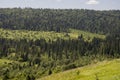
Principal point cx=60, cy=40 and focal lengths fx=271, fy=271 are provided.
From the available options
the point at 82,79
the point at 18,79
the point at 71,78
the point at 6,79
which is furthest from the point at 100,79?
the point at 6,79

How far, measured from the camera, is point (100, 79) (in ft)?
186

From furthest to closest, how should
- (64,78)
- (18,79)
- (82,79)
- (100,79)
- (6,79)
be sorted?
(6,79) < (18,79) < (64,78) < (82,79) < (100,79)

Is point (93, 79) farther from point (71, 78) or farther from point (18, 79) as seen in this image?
point (18, 79)

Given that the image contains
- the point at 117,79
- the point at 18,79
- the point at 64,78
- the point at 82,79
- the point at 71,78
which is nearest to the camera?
the point at 117,79

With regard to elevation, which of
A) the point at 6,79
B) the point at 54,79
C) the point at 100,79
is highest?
the point at 100,79

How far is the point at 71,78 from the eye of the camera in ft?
227

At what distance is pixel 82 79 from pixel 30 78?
233 ft

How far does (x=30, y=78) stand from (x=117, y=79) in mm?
88200

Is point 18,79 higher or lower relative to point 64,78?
lower

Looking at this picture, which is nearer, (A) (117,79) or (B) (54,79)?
(A) (117,79)

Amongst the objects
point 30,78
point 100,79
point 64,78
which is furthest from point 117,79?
point 30,78

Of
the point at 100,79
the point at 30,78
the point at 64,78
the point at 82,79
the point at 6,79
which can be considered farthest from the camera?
the point at 6,79

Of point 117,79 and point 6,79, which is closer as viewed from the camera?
point 117,79

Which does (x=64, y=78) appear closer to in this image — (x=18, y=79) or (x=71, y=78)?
(x=71, y=78)
